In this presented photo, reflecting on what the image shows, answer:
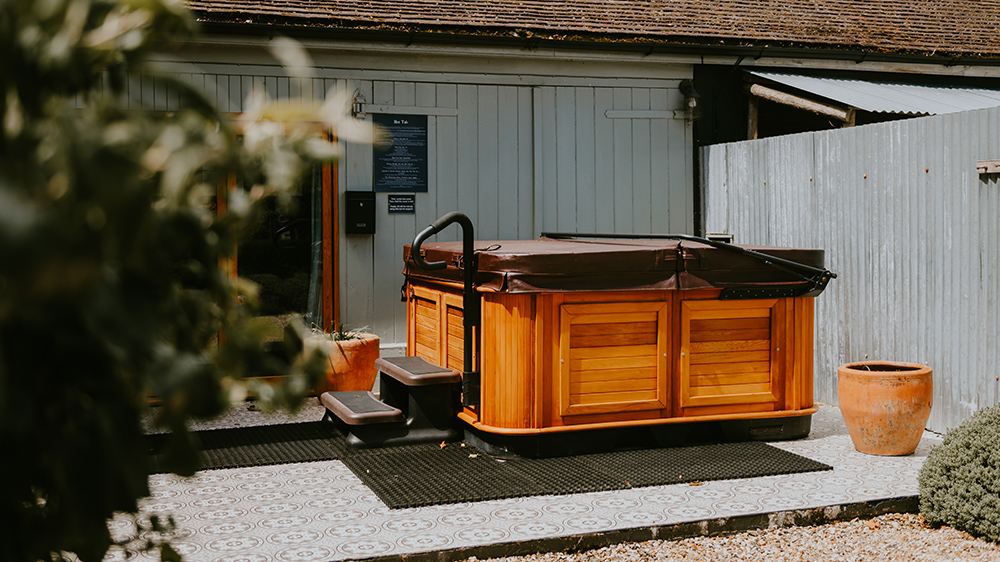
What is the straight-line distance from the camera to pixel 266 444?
6.47 meters

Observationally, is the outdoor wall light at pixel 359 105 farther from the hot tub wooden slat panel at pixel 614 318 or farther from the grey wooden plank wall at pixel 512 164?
the hot tub wooden slat panel at pixel 614 318

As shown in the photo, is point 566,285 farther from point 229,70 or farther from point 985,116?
point 229,70

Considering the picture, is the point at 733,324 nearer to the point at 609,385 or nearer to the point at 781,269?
the point at 781,269

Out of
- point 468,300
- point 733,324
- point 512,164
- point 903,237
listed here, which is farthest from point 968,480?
point 512,164

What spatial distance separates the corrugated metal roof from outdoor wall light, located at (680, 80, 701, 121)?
719mm

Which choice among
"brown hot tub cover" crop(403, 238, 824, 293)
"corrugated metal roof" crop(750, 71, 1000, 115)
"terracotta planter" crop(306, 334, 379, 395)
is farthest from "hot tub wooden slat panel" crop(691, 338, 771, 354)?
"corrugated metal roof" crop(750, 71, 1000, 115)

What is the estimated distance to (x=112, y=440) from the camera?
95 centimetres

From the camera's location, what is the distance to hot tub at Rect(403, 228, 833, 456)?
5773 millimetres

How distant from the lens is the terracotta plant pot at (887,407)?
5836mm

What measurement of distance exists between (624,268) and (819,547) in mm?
2126

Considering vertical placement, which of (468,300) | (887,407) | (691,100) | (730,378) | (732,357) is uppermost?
(691,100)

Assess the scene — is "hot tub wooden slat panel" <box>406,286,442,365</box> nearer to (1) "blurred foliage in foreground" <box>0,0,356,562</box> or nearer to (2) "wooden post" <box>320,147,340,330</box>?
(2) "wooden post" <box>320,147,340,330</box>

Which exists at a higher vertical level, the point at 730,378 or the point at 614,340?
the point at 614,340

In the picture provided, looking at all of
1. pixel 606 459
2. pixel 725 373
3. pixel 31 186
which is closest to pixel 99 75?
pixel 31 186
